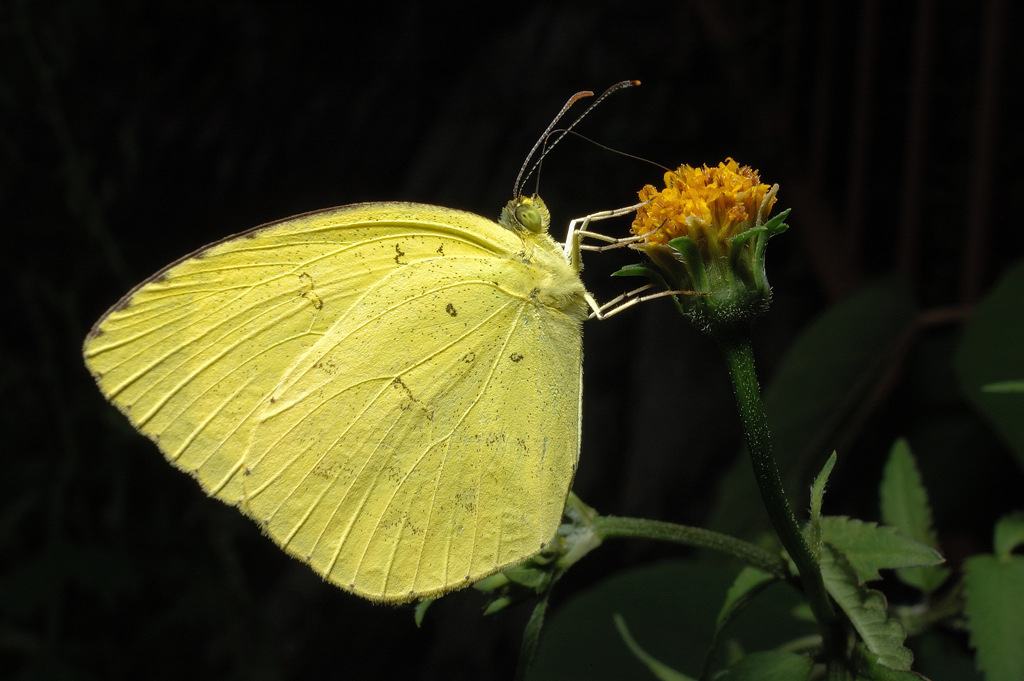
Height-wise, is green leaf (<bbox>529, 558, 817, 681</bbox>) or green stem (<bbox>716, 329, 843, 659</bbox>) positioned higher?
green stem (<bbox>716, 329, 843, 659</bbox>)

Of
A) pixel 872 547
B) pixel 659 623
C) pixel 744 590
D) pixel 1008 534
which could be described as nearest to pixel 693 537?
pixel 744 590

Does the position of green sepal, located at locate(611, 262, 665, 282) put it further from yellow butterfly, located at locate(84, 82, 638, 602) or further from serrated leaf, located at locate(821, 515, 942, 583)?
serrated leaf, located at locate(821, 515, 942, 583)

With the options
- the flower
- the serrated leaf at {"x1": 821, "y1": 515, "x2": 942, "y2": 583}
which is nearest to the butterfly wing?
the flower

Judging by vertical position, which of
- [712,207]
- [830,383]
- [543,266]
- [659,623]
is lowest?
[659,623]

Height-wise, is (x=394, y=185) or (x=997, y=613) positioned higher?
(x=394, y=185)

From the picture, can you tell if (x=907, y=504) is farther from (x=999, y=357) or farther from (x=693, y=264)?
(x=693, y=264)

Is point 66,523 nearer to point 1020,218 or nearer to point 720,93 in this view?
point 720,93

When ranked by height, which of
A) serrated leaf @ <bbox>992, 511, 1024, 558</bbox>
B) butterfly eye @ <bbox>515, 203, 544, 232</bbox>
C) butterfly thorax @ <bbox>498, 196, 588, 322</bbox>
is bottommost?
serrated leaf @ <bbox>992, 511, 1024, 558</bbox>
